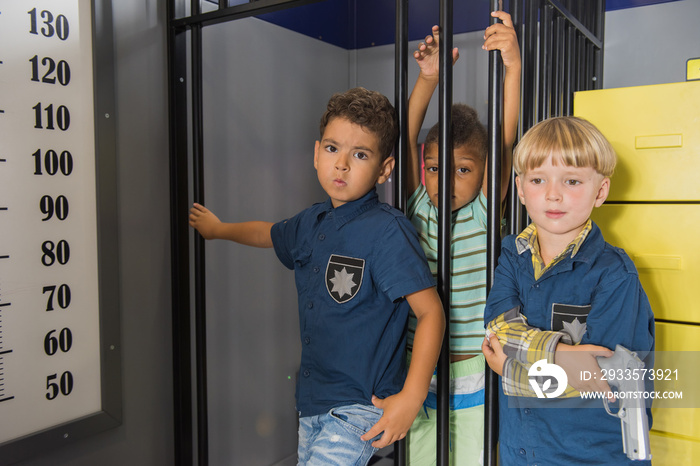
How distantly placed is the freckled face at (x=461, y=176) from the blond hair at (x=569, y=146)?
0.91ft

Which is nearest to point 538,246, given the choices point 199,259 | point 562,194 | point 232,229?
point 562,194

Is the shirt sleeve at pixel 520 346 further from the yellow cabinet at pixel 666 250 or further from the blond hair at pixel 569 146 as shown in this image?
the yellow cabinet at pixel 666 250

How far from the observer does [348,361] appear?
3.65ft

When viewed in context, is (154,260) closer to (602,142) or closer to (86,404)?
(86,404)

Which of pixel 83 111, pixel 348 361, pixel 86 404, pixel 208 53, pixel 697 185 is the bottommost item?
pixel 86 404

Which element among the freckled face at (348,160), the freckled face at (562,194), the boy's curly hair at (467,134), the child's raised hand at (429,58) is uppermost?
the child's raised hand at (429,58)

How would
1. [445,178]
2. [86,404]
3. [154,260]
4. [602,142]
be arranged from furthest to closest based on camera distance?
[154,260]
[86,404]
[445,178]
[602,142]

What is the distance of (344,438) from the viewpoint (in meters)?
1.08

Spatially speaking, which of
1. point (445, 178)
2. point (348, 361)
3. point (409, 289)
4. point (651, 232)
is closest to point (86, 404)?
point (348, 361)

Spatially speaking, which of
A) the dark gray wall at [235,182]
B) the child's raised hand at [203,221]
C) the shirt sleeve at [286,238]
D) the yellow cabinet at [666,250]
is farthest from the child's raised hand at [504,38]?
the dark gray wall at [235,182]

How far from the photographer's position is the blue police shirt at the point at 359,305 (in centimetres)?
109

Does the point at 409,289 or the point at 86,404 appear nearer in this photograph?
the point at 409,289

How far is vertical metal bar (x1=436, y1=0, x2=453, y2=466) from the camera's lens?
3.59ft

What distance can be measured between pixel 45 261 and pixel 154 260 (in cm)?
31
